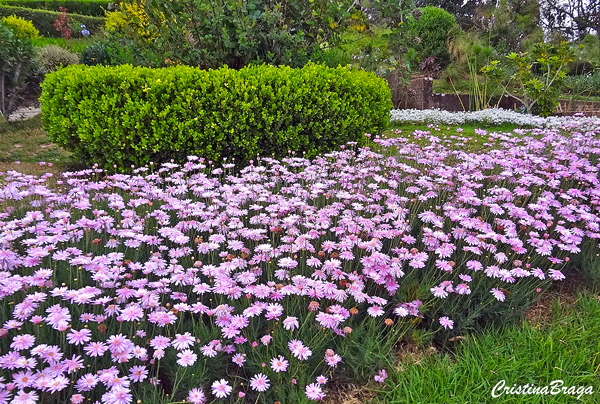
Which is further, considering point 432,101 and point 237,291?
point 432,101

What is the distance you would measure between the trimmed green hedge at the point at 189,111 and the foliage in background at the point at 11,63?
12.7 feet

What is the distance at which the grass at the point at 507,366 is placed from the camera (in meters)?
2.15

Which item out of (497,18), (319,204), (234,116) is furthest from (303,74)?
(497,18)

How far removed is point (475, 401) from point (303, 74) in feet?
12.7

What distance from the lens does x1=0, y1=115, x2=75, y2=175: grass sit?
589 cm

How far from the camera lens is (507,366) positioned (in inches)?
90.5

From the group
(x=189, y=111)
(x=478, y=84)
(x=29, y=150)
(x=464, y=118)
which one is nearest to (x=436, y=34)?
(x=478, y=84)

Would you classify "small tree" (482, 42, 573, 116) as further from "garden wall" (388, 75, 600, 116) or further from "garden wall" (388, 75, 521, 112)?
"garden wall" (388, 75, 521, 112)

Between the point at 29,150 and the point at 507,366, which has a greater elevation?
the point at 29,150

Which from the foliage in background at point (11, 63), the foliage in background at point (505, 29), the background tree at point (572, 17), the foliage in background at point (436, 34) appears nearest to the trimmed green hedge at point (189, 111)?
the foliage in background at point (11, 63)

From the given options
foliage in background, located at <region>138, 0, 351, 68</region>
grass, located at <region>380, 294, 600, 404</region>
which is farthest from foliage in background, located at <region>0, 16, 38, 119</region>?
grass, located at <region>380, 294, 600, 404</region>

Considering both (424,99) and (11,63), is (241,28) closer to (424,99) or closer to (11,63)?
(11,63)

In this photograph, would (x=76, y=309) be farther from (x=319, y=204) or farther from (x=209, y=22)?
(x=209, y=22)

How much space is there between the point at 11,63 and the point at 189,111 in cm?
582
